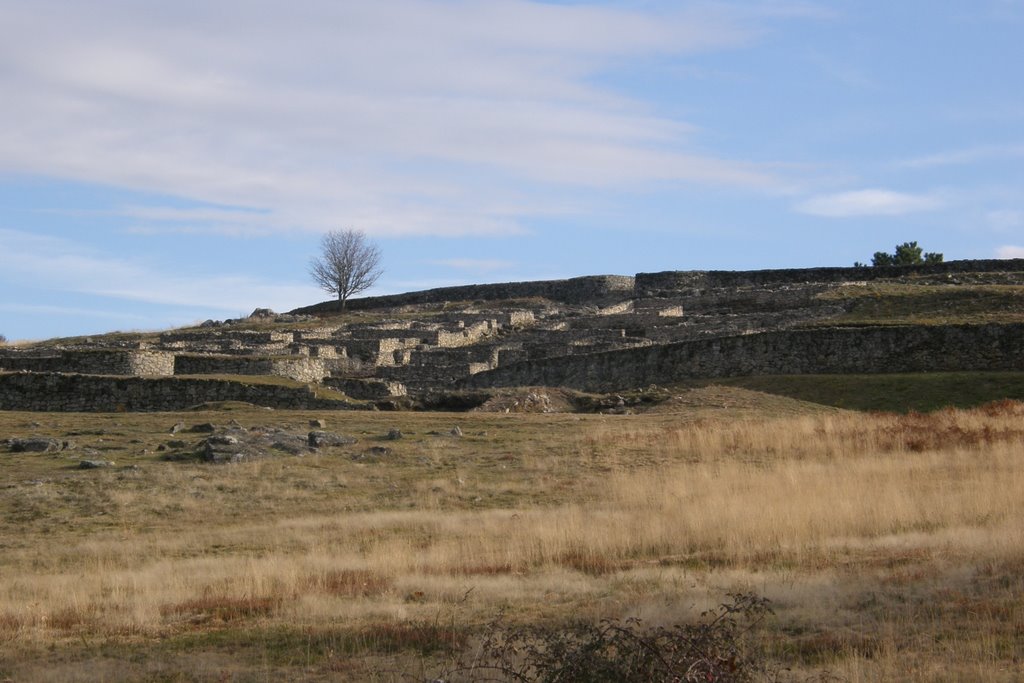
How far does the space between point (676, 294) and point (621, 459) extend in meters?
48.9

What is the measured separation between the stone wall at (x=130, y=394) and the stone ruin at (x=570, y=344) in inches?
3.2

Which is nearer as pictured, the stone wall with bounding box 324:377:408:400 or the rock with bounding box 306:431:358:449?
the rock with bounding box 306:431:358:449

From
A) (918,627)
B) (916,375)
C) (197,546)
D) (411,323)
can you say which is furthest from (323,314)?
(918,627)

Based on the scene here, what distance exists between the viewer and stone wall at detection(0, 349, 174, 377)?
4353cm

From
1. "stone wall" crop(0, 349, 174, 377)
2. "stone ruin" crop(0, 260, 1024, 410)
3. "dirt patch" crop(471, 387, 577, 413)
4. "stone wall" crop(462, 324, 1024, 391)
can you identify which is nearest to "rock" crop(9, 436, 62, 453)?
"stone ruin" crop(0, 260, 1024, 410)

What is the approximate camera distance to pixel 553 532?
52.6 feet

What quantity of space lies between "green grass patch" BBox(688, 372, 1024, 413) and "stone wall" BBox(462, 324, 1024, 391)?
2.00 m

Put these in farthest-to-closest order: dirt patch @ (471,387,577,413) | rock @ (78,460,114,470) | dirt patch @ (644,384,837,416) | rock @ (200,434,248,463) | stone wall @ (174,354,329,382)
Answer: stone wall @ (174,354,329,382) < dirt patch @ (471,387,577,413) < dirt patch @ (644,384,837,416) < rock @ (200,434,248,463) < rock @ (78,460,114,470)

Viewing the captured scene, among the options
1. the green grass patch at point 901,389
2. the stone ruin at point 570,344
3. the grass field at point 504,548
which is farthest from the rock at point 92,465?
the green grass patch at point 901,389

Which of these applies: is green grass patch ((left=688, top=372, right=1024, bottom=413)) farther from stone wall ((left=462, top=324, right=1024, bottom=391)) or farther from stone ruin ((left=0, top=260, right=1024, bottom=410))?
stone ruin ((left=0, top=260, right=1024, bottom=410))

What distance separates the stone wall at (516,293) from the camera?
78.4 metres

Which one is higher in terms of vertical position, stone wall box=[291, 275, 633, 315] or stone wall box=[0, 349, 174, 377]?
stone wall box=[291, 275, 633, 315]

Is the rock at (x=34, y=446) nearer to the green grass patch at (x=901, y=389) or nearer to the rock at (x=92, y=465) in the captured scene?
the rock at (x=92, y=465)

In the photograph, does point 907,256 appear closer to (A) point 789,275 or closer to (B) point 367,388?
(A) point 789,275
